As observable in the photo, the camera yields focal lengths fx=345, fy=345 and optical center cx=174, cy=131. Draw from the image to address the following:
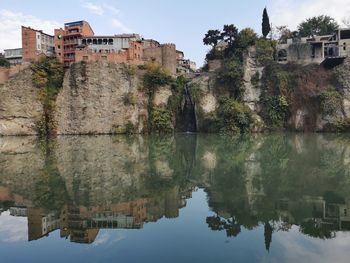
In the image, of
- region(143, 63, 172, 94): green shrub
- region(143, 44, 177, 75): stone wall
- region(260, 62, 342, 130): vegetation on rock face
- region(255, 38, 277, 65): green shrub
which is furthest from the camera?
region(143, 44, 177, 75): stone wall

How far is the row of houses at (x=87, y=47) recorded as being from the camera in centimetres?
4672

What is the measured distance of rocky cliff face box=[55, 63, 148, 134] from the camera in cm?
4375

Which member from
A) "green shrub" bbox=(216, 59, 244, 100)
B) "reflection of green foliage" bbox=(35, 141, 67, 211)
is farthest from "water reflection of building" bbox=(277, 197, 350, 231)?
"green shrub" bbox=(216, 59, 244, 100)

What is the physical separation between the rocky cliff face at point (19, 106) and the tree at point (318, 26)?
39.5m

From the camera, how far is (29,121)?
43.2 meters

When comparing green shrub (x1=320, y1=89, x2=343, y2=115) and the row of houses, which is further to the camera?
the row of houses

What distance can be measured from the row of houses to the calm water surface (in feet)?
107

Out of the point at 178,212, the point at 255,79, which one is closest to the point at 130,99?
the point at 255,79

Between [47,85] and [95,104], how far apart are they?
22.4 feet

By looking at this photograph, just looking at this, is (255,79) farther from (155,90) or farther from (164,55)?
(164,55)

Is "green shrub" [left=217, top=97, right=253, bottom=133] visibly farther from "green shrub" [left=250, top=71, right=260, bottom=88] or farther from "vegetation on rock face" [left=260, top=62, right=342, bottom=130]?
"green shrub" [left=250, top=71, right=260, bottom=88]

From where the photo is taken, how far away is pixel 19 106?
43281mm

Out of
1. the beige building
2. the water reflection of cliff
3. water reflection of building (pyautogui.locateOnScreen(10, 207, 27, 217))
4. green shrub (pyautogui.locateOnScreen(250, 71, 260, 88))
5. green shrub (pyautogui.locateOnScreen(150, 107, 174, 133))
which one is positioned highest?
the beige building

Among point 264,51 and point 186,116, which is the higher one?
point 264,51
